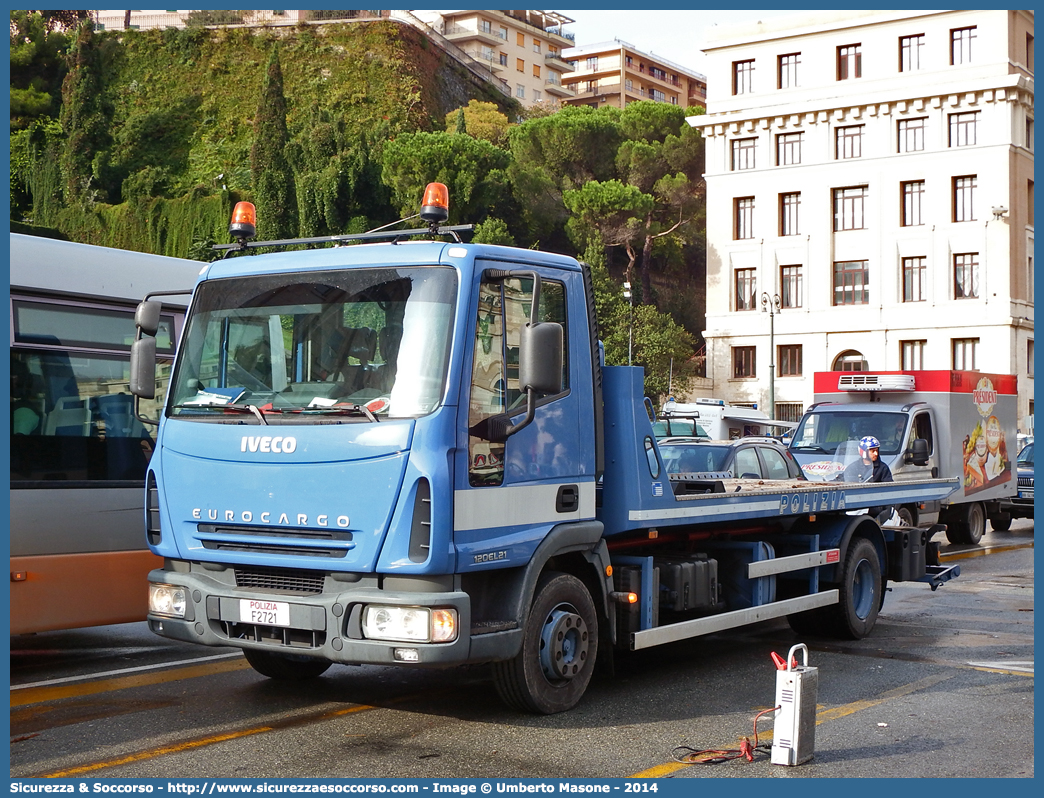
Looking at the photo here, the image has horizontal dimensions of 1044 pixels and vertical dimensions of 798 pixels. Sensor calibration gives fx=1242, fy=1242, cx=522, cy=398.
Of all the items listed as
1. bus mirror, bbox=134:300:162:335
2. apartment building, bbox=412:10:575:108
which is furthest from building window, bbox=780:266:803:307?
bus mirror, bbox=134:300:162:335

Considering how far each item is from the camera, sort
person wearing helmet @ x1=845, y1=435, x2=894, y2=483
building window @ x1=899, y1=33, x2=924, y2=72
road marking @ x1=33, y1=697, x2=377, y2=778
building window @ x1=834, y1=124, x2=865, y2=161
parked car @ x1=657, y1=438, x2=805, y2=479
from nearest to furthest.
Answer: road marking @ x1=33, y1=697, x2=377, y2=778, person wearing helmet @ x1=845, y1=435, x2=894, y2=483, parked car @ x1=657, y1=438, x2=805, y2=479, building window @ x1=899, y1=33, x2=924, y2=72, building window @ x1=834, y1=124, x2=865, y2=161

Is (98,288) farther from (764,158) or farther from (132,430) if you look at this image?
(764,158)

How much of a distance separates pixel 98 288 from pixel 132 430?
3.31 ft

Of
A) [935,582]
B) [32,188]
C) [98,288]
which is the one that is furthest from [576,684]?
[32,188]

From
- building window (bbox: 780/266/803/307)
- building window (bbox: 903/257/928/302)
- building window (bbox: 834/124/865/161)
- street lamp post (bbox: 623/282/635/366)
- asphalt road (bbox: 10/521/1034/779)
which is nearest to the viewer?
asphalt road (bbox: 10/521/1034/779)

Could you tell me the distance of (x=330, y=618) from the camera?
6457 millimetres

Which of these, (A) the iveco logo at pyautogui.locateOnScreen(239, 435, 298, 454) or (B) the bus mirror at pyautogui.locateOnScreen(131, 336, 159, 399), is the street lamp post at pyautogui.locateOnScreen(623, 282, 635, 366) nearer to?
(B) the bus mirror at pyautogui.locateOnScreen(131, 336, 159, 399)

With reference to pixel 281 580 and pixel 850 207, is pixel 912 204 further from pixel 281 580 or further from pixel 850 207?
pixel 281 580

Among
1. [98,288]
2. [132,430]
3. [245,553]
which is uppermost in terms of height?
[98,288]

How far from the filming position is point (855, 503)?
10.5 metres

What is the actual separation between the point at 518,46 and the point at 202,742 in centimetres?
10926

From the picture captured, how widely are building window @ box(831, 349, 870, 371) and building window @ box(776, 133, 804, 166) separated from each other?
951 cm

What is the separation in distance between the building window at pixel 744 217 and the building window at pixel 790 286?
2.60 meters

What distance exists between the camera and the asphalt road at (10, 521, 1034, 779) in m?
6.18
